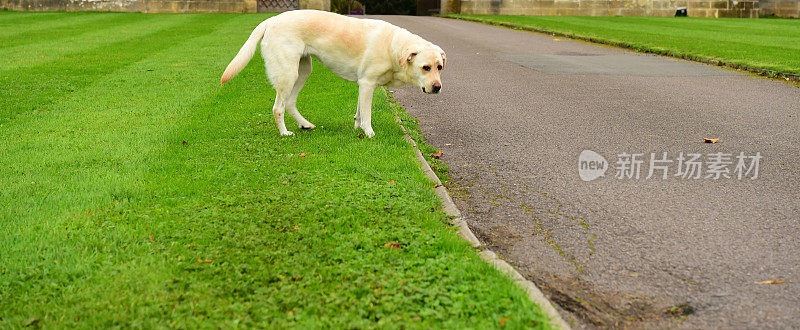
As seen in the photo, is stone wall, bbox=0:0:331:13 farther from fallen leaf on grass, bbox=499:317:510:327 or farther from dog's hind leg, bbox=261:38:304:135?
fallen leaf on grass, bbox=499:317:510:327

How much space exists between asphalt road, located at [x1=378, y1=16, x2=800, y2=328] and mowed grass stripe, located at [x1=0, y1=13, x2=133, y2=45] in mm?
13064

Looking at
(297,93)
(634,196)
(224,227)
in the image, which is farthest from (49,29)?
(634,196)

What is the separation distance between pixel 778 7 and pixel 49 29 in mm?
37937

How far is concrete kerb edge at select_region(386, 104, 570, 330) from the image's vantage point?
3518 mm

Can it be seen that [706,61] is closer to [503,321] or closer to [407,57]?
[407,57]

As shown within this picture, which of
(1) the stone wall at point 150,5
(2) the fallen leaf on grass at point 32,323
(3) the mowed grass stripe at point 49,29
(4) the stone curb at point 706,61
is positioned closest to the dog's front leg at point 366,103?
(2) the fallen leaf on grass at point 32,323

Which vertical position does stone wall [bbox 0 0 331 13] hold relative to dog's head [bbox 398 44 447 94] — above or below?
above

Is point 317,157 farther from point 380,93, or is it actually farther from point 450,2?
point 450,2

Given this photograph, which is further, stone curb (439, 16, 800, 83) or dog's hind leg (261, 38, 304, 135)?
stone curb (439, 16, 800, 83)

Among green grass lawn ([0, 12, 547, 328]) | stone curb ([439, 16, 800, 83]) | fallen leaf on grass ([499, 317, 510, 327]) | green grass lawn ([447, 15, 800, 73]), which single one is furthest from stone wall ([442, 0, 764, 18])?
fallen leaf on grass ([499, 317, 510, 327])

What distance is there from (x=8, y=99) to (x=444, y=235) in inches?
322

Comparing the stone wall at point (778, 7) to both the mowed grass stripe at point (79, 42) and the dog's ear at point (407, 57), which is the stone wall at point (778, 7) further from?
the dog's ear at point (407, 57)

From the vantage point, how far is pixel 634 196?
19.0ft

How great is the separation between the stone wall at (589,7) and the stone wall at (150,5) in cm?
862
